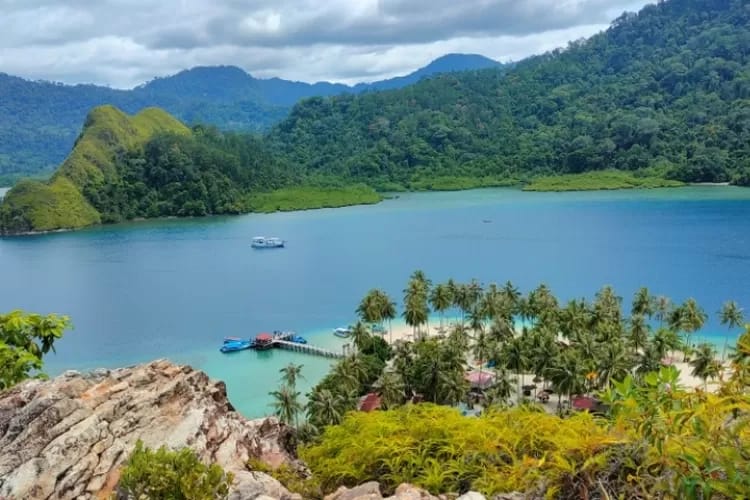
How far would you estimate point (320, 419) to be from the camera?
82.3 feet

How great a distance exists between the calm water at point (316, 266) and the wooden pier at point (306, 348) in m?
0.82

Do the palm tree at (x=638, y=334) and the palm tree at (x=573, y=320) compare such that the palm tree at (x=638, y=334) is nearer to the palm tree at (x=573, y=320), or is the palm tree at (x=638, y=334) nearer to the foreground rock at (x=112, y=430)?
the palm tree at (x=573, y=320)

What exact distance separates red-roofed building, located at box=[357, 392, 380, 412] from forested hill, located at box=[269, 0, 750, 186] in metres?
109

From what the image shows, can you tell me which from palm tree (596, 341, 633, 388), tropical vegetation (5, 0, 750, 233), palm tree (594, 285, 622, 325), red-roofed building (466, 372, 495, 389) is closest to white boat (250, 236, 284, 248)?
tropical vegetation (5, 0, 750, 233)

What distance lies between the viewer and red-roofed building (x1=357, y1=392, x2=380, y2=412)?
2847 centimetres

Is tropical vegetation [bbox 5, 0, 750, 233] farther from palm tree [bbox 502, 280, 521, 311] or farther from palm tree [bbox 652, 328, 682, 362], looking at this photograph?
palm tree [bbox 652, 328, 682, 362]

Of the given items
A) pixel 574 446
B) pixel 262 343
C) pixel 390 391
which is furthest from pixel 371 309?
pixel 574 446

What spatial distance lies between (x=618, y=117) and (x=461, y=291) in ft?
400

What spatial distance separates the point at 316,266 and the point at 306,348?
30.1m

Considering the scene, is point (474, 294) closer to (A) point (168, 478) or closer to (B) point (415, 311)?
(B) point (415, 311)

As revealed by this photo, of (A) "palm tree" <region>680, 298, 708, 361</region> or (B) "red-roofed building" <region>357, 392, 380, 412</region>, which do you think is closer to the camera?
(B) "red-roofed building" <region>357, 392, 380, 412</region>

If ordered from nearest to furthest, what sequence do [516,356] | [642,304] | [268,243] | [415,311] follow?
[516,356], [642,304], [415,311], [268,243]

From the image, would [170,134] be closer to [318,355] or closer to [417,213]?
[417,213]

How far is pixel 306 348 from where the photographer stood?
42.9 m
